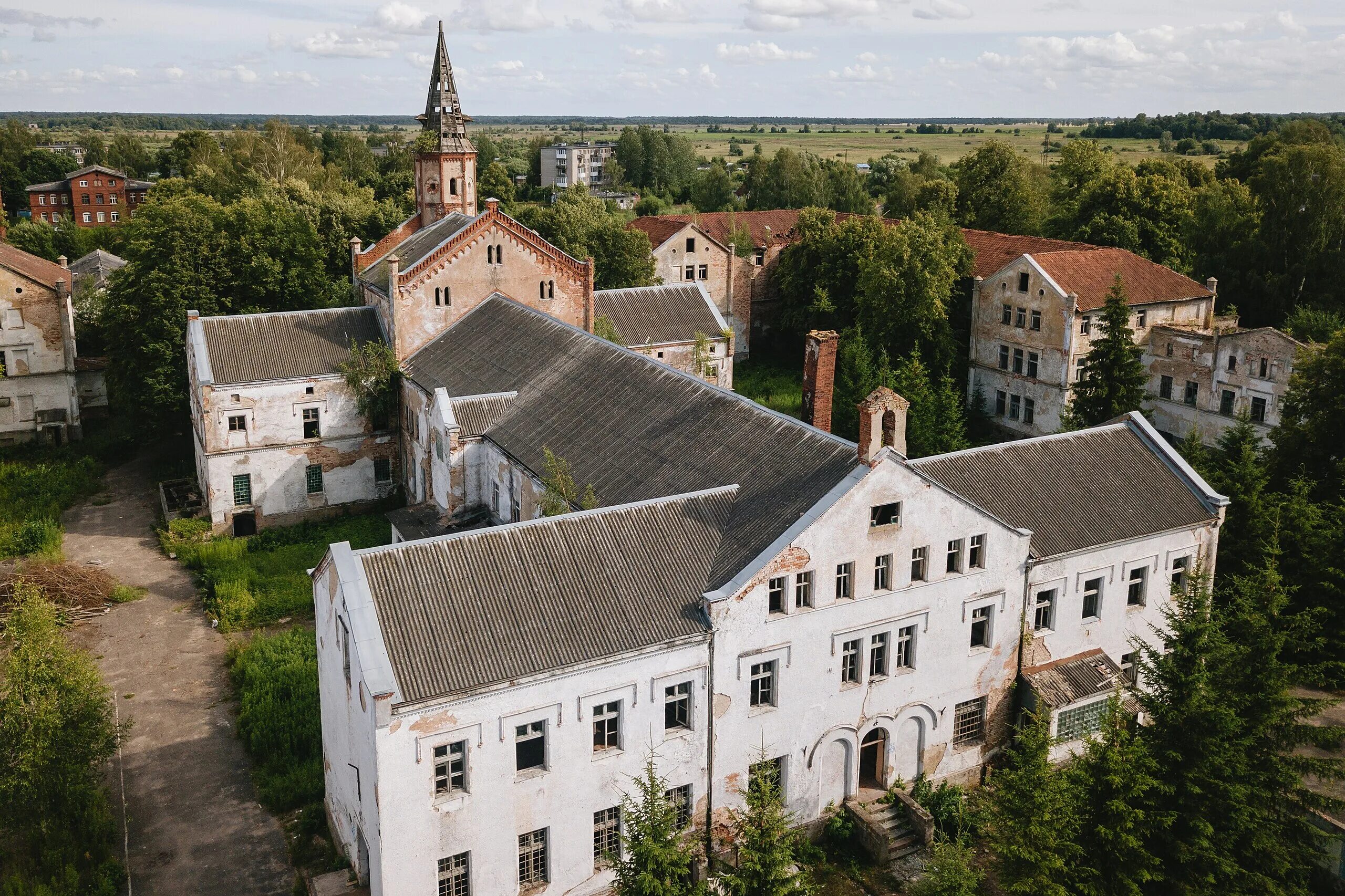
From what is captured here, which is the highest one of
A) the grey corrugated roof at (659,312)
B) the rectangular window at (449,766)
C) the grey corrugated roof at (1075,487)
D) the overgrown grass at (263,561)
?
the grey corrugated roof at (659,312)

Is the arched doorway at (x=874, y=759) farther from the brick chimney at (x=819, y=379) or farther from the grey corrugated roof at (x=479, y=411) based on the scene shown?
the grey corrugated roof at (x=479, y=411)

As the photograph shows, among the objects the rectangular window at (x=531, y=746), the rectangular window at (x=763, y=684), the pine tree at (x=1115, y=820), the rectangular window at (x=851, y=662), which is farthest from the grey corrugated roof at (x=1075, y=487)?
the rectangular window at (x=531, y=746)

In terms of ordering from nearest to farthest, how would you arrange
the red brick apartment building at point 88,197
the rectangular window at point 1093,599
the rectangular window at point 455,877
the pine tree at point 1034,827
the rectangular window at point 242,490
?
the pine tree at point 1034,827 → the rectangular window at point 455,877 → the rectangular window at point 1093,599 → the rectangular window at point 242,490 → the red brick apartment building at point 88,197

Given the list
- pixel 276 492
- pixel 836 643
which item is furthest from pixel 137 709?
pixel 836 643

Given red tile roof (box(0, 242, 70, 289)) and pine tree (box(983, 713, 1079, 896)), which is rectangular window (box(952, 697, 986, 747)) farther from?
red tile roof (box(0, 242, 70, 289))

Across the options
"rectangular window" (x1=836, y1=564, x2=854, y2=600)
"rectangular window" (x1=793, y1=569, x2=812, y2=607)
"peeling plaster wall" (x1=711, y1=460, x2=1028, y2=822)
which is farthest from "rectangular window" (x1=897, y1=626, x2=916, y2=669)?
"rectangular window" (x1=793, y1=569, x2=812, y2=607)
